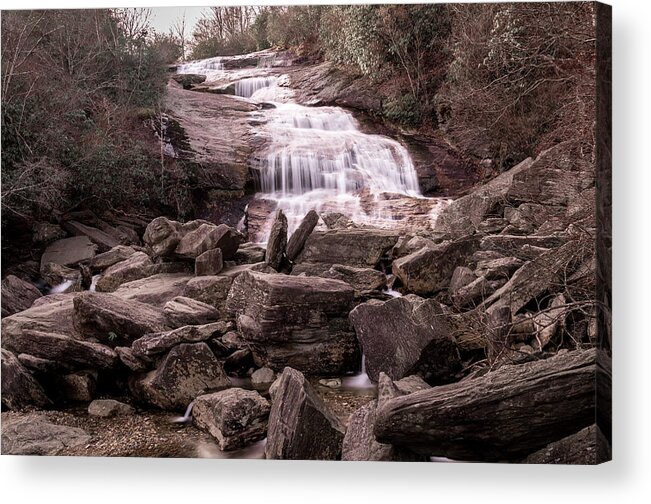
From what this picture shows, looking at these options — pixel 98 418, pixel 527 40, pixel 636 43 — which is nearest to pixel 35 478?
pixel 98 418

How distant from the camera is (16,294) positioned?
6230 millimetres

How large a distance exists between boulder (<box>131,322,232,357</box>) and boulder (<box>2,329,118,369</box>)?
246 mm

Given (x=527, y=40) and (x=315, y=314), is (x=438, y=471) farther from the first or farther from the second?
(x=527, y=40)

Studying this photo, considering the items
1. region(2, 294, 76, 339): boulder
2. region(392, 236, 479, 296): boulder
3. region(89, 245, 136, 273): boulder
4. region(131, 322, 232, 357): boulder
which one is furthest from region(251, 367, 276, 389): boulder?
region(2, 294, 76, 339): boulder

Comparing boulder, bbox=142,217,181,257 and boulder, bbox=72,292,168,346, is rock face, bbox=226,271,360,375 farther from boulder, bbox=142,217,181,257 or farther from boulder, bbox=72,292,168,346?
boulder, bbox=72,292,168,346

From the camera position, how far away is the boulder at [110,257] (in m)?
6.23

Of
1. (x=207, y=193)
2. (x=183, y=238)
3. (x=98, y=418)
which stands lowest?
(x=98, y=418)

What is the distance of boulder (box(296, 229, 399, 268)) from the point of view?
6.08 metres

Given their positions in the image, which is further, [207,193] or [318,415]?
[207,193]

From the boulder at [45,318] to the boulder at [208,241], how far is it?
3.47ft

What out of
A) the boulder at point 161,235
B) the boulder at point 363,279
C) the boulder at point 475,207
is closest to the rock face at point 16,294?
the boulder at point 161,235

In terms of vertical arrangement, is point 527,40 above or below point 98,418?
above

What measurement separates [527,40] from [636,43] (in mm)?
794

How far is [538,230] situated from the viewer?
18.9ft
